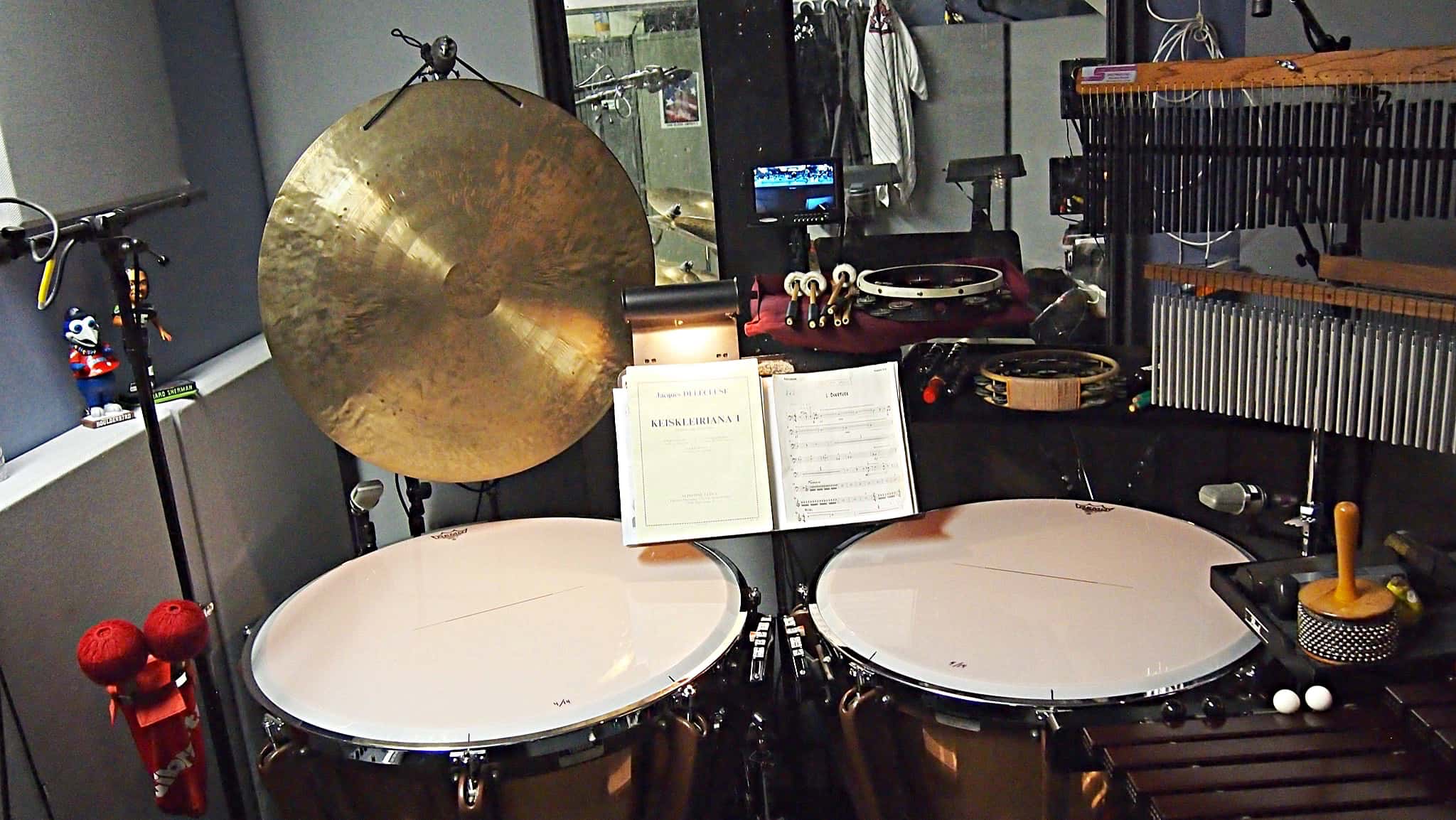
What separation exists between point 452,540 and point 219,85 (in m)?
1.31

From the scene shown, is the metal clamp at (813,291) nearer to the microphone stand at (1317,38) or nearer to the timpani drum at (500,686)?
the timpani drum at (500,686)

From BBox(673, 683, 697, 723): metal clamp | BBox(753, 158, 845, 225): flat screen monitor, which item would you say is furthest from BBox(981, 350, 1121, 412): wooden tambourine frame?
BBox(673, 683, 697, 723): metal clamp

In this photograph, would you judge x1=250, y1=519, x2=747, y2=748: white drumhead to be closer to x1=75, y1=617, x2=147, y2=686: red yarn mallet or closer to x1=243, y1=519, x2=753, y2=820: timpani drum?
x1=243, y1=519, x2=753, y2=820: timpani drum

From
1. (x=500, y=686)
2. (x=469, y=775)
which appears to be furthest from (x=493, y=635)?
(x=469, y=775)

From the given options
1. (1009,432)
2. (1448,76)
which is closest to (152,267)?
(1009,432)

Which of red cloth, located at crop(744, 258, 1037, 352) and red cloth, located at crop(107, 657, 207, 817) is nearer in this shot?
red cloth, located at crop(107, 657, 207, 817)

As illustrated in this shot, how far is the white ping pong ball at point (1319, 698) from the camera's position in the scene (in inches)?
Result: 61.9

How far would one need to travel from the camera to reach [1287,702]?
5.21 feet

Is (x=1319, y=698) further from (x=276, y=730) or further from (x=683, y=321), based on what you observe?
(x=276, y=730)

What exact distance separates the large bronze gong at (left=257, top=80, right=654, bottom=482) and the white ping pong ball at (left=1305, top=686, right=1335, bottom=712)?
4.61 ft

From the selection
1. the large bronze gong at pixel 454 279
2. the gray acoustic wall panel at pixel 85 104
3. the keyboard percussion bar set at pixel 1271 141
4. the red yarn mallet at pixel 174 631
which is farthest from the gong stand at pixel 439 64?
the keyboard percussion bar set at pixel 1271 141

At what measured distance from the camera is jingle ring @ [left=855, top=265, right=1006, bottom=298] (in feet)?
8.50

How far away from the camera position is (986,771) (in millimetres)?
1675

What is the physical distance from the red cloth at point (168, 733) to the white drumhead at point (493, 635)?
0.44 ft
